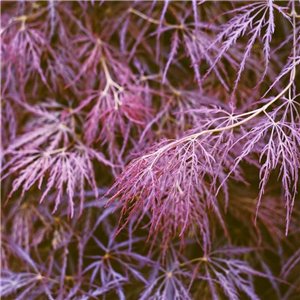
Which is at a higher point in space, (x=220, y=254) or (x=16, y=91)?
(x=16, y=91)

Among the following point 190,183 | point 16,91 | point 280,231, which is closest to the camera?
point 190,183

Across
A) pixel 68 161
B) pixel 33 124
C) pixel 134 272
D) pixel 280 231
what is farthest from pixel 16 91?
pixel 280 231

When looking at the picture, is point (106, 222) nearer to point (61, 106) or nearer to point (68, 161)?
point (68, 161)

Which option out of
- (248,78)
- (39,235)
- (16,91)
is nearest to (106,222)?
(39,235)

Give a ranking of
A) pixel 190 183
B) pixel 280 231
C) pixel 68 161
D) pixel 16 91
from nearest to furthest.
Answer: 1. pixel 190 183
2. pixel 68 161
3. pixel 280 231
4. pixel 16 91

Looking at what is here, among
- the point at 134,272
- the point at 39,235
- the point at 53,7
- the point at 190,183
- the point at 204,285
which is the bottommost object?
the point at 204,285

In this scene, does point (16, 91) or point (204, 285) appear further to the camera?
point (16, 91)

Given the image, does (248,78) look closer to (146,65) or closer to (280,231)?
(146,65)
